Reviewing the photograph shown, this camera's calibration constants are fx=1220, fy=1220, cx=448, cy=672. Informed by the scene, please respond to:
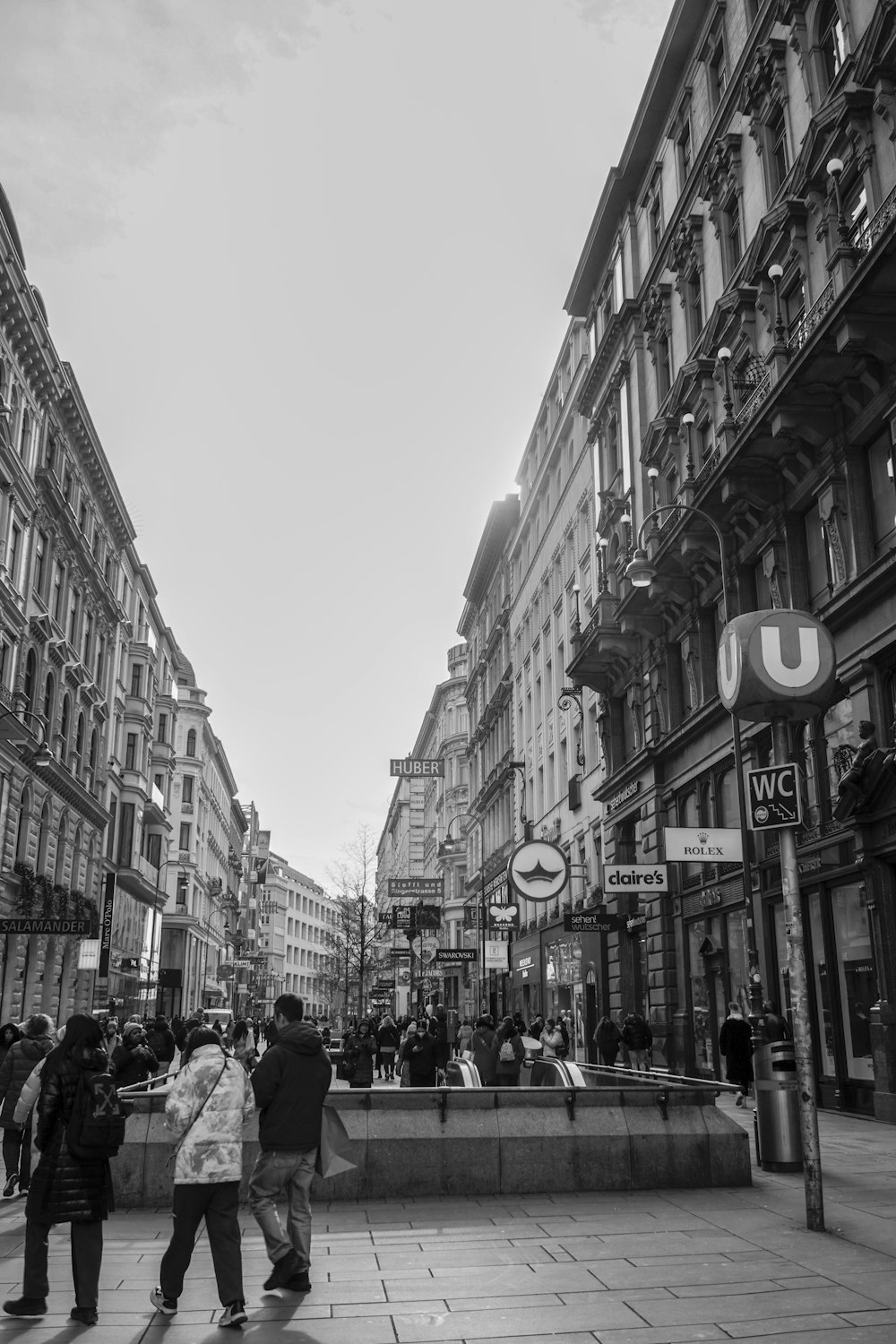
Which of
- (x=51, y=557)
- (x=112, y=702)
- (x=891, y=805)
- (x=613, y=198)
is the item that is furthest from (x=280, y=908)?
(x=891, y=805)

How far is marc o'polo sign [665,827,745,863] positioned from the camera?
19875 mm

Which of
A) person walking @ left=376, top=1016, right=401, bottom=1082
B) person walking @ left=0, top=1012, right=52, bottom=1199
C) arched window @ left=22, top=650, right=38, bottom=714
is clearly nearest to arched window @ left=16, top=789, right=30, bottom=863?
arched window @ left=22, top=650, right=38, bottom=714

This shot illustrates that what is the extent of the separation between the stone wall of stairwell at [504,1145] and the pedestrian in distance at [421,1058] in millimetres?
9368

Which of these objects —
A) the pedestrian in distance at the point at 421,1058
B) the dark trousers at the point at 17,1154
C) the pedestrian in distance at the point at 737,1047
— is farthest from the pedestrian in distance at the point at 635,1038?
the dark trousers at the point at 17,1154

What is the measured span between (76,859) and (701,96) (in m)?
37.5

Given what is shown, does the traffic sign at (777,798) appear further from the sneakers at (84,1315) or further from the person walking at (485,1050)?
the person walking at (485,1050)

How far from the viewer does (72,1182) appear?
7.46 metres

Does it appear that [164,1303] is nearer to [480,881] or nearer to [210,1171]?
[210,1171]

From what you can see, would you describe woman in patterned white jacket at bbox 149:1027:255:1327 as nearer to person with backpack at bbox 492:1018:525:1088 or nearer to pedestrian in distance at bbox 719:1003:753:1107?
person with backpack at bbox 492:1018:525:1088

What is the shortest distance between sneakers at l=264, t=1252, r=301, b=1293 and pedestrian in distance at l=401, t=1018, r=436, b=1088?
44.1 feet

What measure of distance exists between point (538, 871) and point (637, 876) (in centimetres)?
1216

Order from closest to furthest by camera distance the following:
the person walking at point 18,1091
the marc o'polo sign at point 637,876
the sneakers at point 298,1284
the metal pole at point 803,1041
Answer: the sneakers at point 298,1284 → the metal pole at point 803,1041 → the person walking at point 18,1091 → the marc o'polo sign at point 637,876

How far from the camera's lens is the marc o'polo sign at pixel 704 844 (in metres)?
19.9

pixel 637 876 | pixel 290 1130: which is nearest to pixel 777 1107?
pixel 290 1130
